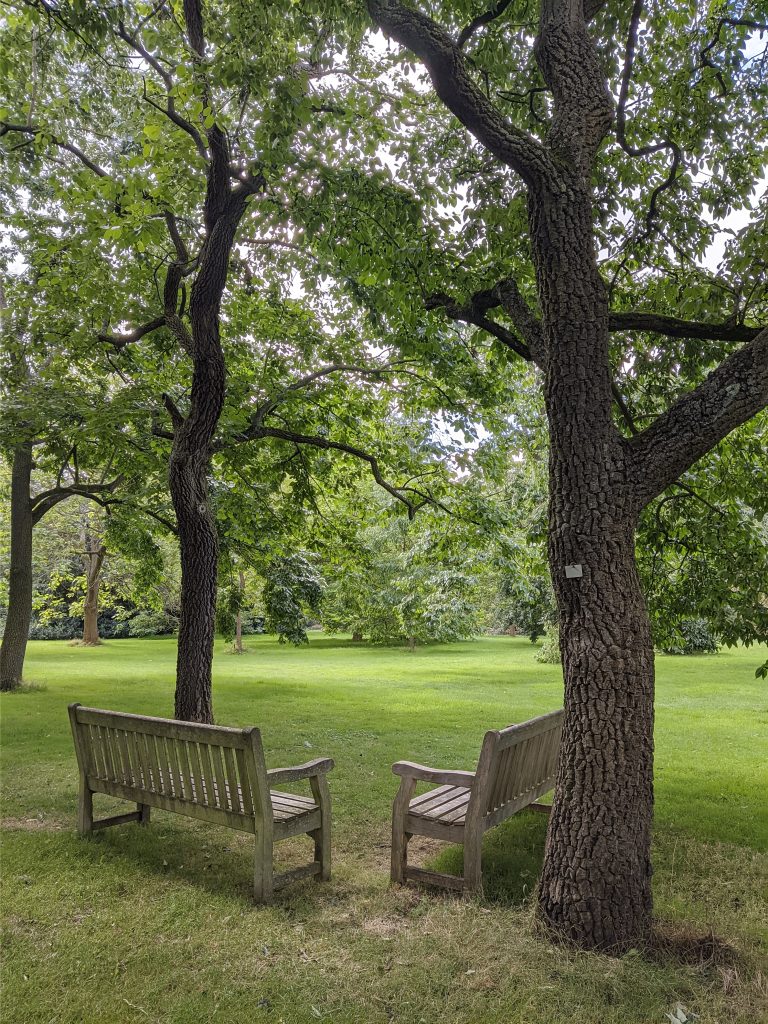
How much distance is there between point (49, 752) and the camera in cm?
1006

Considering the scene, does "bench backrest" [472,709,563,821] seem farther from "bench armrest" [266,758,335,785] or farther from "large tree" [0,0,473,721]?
"large tree" [0,0,473,721]

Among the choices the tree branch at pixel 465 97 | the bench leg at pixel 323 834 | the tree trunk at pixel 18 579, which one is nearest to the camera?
the tree branch at pixel 465 97

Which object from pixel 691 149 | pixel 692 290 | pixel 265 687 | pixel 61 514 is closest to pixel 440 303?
pixel 692 290

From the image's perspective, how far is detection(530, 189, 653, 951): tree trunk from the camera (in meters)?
4.17

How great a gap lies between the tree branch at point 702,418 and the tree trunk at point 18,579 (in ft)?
49.4

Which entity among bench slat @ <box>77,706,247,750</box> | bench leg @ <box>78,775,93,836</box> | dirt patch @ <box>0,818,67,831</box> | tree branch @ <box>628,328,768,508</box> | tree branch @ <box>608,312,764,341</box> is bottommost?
dirt patch @ <box>0,818,67,831</box>

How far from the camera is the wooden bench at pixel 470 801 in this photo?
494cm

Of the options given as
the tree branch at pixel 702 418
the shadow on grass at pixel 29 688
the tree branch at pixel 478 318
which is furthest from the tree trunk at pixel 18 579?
the tree branch at pixel 702 418

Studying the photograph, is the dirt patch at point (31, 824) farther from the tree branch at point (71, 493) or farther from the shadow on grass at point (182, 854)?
the tree branch at point (71, 493)

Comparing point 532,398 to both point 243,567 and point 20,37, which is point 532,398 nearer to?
point 243,567

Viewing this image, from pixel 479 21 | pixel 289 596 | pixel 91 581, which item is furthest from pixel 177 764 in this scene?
pixel 91 581

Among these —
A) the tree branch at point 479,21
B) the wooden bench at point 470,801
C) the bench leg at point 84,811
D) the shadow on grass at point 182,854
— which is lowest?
the shadow on grass at point 182,854

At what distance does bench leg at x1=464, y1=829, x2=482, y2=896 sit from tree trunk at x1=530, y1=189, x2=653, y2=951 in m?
0.59

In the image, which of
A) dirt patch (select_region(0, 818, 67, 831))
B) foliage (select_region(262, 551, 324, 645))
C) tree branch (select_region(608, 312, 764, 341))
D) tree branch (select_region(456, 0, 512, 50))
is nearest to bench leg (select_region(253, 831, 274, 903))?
dirt patch (select_region(0, 818, 67, 831))
